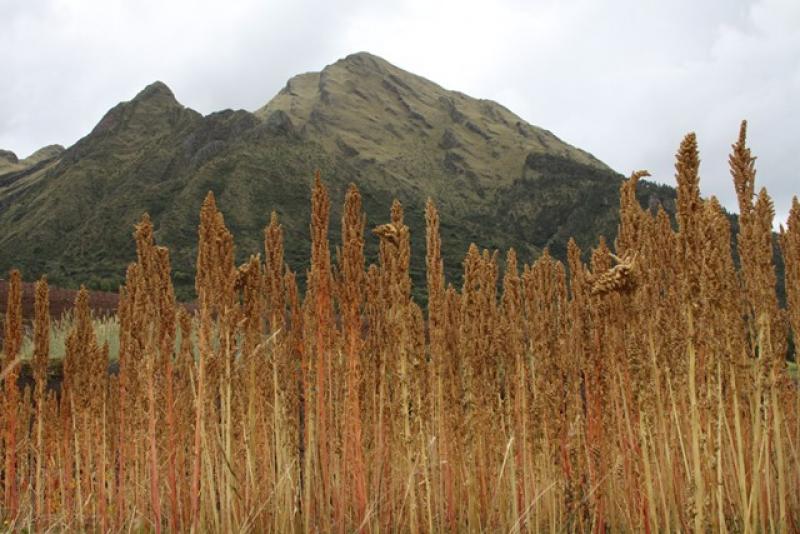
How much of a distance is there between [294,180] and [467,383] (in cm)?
6609

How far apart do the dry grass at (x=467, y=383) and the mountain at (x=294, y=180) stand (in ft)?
114

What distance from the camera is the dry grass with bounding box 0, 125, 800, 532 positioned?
264cm

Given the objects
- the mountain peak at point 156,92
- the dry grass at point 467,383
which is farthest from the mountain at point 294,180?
the dry grass at point 467,383

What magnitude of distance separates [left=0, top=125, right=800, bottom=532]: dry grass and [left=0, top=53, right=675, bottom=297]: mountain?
3463 centimetres

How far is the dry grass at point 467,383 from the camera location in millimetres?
2637

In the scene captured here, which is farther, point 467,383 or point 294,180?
point 294,180

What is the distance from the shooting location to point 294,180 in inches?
2680

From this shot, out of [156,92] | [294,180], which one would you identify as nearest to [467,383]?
[294,180]

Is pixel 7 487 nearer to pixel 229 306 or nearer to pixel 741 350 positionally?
pixel 229 306

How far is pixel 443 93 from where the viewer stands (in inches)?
6639

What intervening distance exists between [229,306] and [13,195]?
373 ft

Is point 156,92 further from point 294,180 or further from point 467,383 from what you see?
point 467,383

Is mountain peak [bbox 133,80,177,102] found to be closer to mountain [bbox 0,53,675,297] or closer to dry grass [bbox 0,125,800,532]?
mountain [bbox 0,53,675,297]

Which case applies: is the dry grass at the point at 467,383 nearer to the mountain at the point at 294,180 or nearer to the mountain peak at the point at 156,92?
the mountain at the point at 294,180
